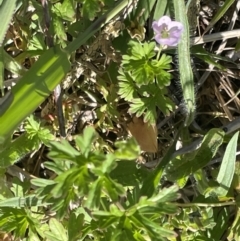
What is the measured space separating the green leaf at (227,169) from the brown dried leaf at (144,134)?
0.30 metres

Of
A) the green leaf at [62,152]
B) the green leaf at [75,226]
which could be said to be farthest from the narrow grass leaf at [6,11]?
the green leaf at [75,226]

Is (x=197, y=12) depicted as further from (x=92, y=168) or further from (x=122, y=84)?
(x=92, y=168)

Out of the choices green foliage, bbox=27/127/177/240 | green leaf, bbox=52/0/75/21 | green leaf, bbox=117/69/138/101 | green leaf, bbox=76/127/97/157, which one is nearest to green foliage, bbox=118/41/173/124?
green leaf, bbox=117/69/138/101

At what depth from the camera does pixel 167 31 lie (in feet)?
4.90

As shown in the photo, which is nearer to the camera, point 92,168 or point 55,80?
point 92,168

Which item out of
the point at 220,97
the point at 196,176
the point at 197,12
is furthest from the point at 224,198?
the point at 197,12

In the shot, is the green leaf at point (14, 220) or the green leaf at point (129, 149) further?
the green leaf at point (14, 220)

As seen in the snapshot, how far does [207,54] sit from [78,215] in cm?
73

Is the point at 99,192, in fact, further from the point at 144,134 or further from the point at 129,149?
the point at 144,134

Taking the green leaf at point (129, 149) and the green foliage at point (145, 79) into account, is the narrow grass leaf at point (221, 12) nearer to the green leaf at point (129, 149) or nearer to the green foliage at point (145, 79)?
the green foliage at point (145, 79)

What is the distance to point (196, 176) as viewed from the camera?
1.62m

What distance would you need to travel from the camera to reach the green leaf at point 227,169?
160cm

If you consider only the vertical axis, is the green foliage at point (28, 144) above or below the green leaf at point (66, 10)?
below

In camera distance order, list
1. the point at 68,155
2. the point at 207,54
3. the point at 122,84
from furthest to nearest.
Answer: the point at 207,54, the point at 122,84, the point at 68,155
